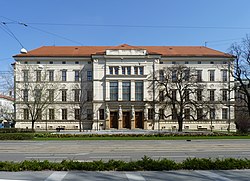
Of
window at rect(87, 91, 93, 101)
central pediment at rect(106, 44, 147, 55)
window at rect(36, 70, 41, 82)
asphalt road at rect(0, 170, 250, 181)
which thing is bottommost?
asphalt road at rect(0, 170, 250, 181)

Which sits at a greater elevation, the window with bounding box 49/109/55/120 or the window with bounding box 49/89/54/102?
the window with bounding box 49/89/54/102

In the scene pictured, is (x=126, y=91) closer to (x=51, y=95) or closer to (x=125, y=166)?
(x=51, y=95)

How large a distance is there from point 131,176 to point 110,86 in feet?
157

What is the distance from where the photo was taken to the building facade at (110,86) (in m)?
54.9

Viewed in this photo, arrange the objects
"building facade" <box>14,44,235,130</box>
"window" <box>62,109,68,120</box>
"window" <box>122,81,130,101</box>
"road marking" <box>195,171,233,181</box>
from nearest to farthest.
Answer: "road marking" <box>195,171,233,181</box> < "building facade" <box>14,44,235,130</box> < "window" <box>122,81,130,101</box> < "window" <box>62,109,68,120</box>

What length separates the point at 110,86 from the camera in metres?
55.5

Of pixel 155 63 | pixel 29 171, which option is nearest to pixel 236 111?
pixel 155 63

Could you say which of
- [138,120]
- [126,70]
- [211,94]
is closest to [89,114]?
[138,120]

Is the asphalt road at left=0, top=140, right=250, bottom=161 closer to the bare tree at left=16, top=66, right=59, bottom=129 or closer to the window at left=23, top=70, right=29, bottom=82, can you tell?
the bare tree at left=16, top=66, right=59, bottom=129

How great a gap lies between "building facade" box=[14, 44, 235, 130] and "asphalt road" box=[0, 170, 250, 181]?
1746 inches

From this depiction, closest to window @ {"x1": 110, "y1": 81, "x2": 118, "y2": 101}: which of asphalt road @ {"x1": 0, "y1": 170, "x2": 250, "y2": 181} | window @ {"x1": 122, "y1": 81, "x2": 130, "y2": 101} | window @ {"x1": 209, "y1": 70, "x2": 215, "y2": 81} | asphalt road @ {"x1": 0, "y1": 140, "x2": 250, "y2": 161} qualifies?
window @ {"x1": 122, "y1": 81, "x2": 130, "y2": 101}

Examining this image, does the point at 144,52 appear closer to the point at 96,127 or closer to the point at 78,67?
the point at 78,67

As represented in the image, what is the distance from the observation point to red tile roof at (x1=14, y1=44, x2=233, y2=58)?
2279 inches

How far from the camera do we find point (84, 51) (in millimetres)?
61812
